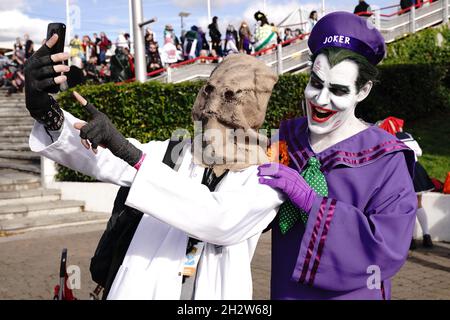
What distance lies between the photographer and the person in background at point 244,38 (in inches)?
624

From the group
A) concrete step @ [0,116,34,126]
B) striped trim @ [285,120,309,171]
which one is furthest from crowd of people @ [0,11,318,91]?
striped trim @ [285,120,309,171]

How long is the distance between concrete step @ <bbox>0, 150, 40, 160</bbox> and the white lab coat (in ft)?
33.0

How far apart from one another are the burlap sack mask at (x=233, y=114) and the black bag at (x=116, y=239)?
22 cm

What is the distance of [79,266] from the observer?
649 centimetres

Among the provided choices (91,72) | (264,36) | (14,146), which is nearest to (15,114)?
(14,146)

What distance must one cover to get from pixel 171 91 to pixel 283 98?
94.6 inches

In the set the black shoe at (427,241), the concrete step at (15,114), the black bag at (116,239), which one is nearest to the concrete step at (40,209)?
the concrete step at (15,114)

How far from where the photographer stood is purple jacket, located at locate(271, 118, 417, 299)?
81.1 inches

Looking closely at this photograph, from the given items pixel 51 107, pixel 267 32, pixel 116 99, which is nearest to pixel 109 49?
pixel 267 32

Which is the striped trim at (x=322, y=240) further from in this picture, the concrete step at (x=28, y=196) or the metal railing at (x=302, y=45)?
the metal railing at (x=302, y=45)

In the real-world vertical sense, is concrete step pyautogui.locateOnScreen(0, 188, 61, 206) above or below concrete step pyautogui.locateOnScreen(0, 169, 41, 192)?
below

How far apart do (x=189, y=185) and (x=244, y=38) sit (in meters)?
14.6

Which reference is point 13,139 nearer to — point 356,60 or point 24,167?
point 24,167

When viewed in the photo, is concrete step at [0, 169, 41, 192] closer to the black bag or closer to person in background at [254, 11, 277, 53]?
person in background at [254, 11, 277, 53]
